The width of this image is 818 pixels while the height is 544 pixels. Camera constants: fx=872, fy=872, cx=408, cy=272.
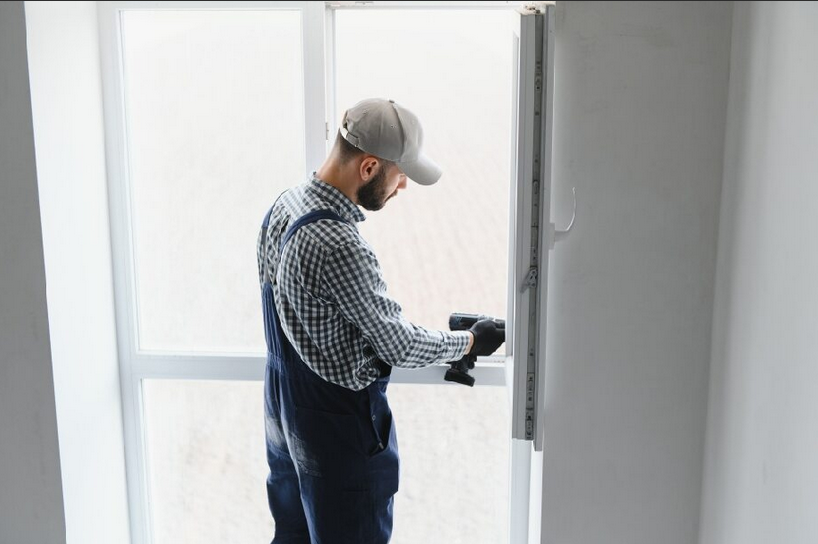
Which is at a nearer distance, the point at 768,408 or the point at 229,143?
the point at 768,408

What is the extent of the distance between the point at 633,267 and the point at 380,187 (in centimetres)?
57

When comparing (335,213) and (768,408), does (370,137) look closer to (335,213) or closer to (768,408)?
(335,213)

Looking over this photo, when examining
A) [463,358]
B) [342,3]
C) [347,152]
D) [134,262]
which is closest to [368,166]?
[347,152]

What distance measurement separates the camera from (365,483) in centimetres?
192

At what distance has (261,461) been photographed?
7.74 ft

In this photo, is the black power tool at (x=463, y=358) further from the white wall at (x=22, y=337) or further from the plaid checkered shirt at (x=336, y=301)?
the white wall at (x=22, y=337)

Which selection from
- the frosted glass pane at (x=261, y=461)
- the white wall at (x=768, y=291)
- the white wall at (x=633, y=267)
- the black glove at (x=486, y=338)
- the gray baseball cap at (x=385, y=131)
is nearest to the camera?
the white wall at (x=768, y=291)

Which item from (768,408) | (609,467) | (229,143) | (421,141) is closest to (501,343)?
(609,467)

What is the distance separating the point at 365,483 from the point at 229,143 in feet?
2.91

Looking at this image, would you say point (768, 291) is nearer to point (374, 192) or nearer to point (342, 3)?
point (374, 192)

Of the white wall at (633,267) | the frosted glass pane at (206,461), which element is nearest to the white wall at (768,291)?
the white wall at (633,267)

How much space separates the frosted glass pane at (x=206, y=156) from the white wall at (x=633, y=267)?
28.2 inches

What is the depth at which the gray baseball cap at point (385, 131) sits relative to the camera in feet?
6.03

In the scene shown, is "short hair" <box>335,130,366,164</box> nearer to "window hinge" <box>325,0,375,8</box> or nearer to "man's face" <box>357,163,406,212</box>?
"man's face" <box>357,163,406,212</box>
